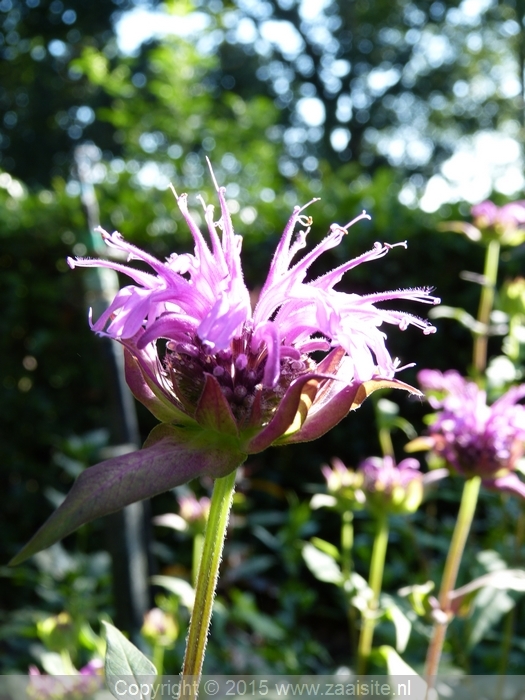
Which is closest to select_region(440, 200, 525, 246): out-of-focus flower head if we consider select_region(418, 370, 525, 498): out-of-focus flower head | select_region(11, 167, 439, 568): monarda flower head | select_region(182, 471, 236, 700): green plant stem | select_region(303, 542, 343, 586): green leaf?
select_region(418, 370, 525, 498): out-of-focus flower head

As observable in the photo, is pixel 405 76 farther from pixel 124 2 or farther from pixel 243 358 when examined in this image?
pixel 243 358

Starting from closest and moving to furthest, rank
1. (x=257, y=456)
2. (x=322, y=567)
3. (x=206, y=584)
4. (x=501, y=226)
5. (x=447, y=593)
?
(x=206, y=584) → (x=447, y=593) → (x=322, y=567) → (x=501, y=226) → (x=257, y=456)

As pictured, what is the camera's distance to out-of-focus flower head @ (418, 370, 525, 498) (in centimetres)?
115

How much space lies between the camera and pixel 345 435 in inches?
109

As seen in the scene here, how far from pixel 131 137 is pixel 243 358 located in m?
5.24

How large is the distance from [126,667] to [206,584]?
126mm

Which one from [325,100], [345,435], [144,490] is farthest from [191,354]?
[325,100]

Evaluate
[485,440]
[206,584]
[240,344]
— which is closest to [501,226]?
[485,440]

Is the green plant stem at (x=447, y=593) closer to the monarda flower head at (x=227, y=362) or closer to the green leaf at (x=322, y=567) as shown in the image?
the green leaf at (x=322, y=567)

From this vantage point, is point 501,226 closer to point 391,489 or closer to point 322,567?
point 391,489

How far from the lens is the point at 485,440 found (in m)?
1.16

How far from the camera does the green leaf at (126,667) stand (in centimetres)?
61

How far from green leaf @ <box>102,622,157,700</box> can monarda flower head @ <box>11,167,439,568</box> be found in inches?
7.7

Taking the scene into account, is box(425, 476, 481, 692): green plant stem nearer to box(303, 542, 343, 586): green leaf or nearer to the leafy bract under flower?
box(303, 542, 343, 586): green leaf
